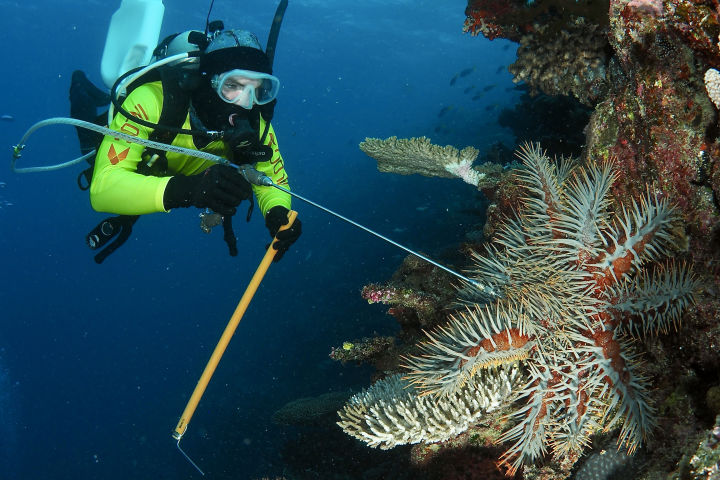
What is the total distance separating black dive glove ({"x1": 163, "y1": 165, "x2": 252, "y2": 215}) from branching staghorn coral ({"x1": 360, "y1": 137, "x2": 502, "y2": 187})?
206cm

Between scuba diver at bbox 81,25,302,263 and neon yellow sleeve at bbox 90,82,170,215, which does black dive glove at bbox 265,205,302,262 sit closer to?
scuba diver at bbox 81,25,302,263

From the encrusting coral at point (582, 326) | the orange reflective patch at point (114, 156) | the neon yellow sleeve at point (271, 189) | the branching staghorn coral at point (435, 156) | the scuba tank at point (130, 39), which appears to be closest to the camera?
the encrusting coral at point (582, 326)

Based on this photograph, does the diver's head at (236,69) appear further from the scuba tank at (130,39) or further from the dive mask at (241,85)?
the scuba tank at (130,39)

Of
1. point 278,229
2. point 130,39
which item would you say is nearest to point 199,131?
point 278,229

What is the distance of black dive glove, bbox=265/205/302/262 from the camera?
14.5ft

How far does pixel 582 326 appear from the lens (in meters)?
2.45

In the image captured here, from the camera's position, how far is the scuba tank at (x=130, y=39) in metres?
5.96

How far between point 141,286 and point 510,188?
120ft

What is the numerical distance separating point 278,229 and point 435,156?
2.02 m

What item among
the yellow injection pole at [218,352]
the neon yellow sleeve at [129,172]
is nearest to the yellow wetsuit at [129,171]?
the neon yellow sleeve at [129,172]

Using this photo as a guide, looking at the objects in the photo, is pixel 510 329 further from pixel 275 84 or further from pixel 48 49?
pixel 48 49

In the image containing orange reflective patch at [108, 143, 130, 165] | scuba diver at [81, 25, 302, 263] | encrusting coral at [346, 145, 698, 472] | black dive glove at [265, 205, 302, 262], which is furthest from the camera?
black dive glove at [265, 205, 302, 262]

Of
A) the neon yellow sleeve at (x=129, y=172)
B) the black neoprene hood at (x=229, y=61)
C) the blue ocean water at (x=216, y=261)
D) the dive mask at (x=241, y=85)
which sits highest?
the black neoprene hood at (x=229, y=61)

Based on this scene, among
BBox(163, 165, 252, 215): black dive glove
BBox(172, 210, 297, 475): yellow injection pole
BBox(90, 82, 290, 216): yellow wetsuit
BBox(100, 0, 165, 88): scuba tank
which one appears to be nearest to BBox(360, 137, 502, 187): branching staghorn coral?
BBox(172, 210, 297, 475): yellow injection pole
